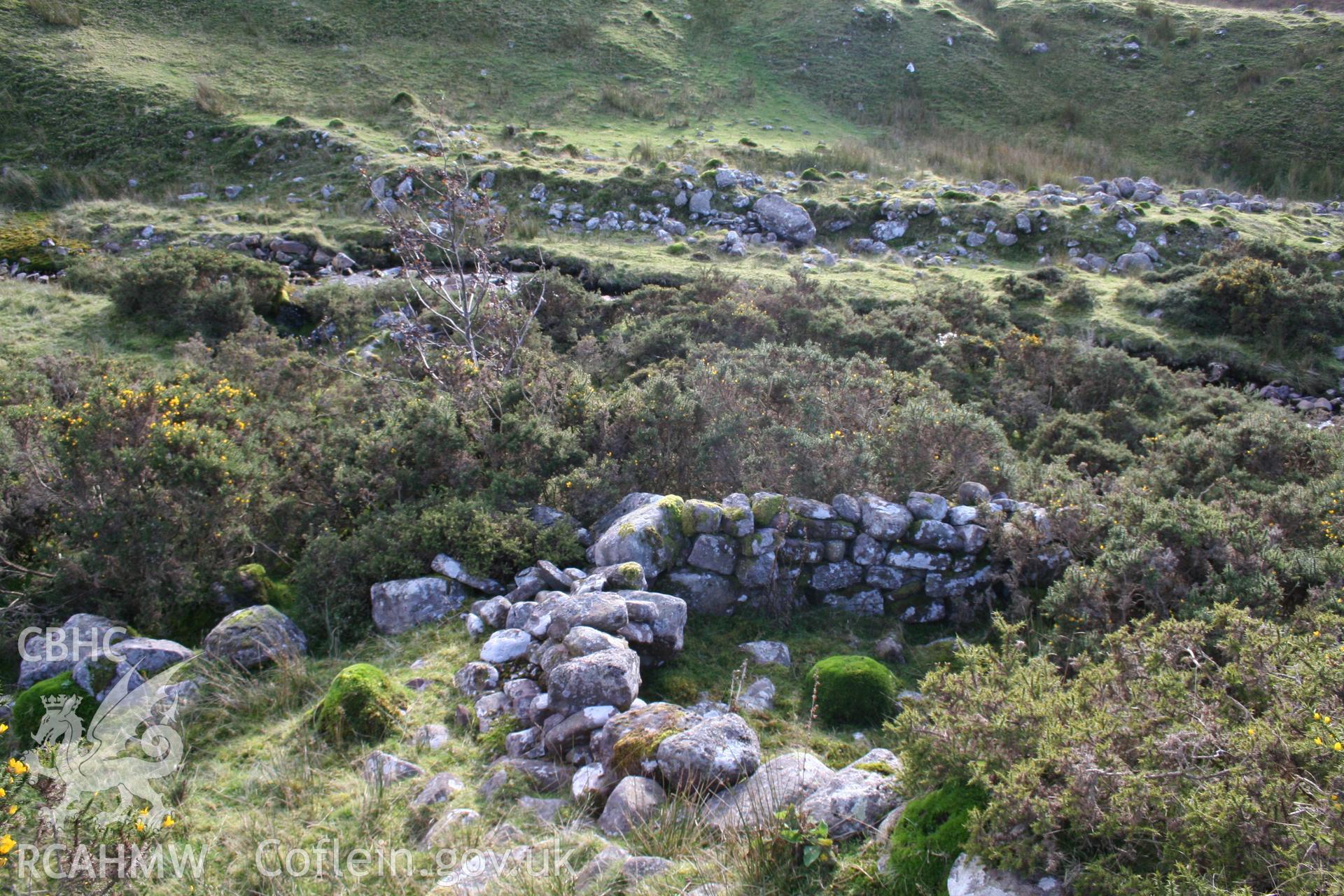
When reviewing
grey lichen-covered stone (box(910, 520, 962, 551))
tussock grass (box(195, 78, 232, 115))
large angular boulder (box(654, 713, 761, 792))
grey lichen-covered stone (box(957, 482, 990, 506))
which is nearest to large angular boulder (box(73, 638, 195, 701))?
large angular boulder (box(654, 713, 761, 792))

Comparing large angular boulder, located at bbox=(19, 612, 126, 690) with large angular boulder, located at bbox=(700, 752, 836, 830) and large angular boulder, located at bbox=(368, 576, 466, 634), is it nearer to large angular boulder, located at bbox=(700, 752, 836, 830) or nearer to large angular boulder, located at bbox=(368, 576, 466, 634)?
large angular boulder, located at bbox=(368, 576, 466, 634)

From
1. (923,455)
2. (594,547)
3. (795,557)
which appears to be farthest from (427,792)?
(923,455)

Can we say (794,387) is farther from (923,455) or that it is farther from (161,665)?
(161,665)

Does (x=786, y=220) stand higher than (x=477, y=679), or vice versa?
(x=786, y=220)

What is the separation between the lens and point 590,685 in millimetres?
5227

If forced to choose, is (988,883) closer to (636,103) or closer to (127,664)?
(127,664)

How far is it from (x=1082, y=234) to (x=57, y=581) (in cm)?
2133

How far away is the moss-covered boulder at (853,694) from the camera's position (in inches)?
224

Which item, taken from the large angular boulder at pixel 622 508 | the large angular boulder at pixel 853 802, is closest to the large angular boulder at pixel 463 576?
the large angular boulder at pixel 622 508

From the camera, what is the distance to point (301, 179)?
76.6ft

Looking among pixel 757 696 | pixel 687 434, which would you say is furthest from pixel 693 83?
pixel 757 696

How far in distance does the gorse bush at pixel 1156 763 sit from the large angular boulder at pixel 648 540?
2.98m

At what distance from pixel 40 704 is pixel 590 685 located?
12.7 ft

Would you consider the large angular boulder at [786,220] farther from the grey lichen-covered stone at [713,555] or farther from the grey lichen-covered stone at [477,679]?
the grey lichen-covered stone at [477,679]
